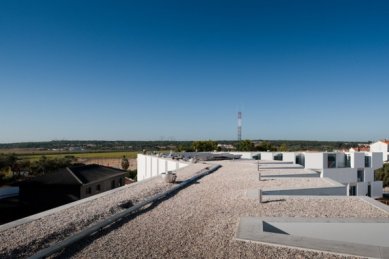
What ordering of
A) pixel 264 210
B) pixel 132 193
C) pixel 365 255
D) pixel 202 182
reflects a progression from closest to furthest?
pixel 365 255, pixel 264 210, pixel 132 193, pixel 202 182

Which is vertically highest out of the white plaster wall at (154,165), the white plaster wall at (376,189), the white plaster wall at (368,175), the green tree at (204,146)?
the green tree at (204,146)

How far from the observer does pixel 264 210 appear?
24.2 feet

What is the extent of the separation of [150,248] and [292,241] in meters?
2.06

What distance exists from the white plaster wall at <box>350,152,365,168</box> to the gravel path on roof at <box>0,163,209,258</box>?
27.3 meters

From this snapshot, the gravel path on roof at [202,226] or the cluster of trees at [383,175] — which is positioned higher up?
the gravel path on roof at [202,226]

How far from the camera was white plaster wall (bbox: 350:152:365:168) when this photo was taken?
102ft

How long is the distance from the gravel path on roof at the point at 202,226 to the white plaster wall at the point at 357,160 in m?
25.0

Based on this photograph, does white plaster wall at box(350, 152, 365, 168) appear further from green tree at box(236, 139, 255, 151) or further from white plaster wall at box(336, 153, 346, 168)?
green tree at box(236, 139, 255, 151)

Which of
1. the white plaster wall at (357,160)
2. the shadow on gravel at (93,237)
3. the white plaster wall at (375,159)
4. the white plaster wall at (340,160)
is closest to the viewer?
the shadow on gravel at (93,237)

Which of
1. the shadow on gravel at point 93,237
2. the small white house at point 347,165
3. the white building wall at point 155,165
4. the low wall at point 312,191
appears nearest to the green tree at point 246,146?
the small white house at point 347,165

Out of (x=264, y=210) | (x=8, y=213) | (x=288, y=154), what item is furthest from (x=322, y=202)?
(x=288, y=154)

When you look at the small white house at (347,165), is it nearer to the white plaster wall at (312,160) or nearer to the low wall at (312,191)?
the white plaster wall at (312,160)

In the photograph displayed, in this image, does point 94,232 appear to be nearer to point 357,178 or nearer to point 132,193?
point 132,193

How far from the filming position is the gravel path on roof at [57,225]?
4.79 meters
